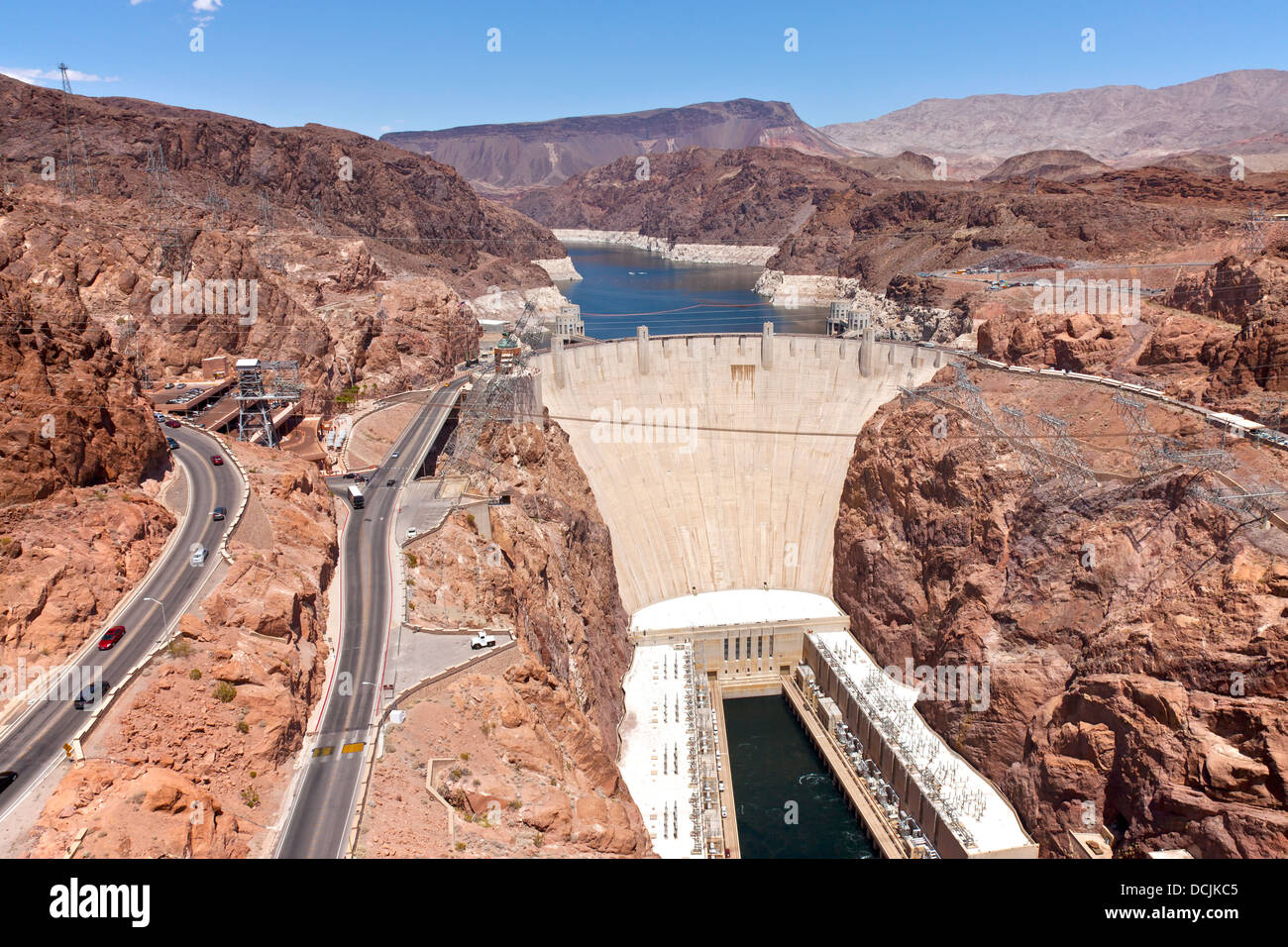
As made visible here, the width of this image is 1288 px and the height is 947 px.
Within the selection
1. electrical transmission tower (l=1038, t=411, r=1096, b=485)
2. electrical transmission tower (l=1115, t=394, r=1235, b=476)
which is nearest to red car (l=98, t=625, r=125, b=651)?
electrical transmission tower (l=1038, t=411, r=1096, b=485)

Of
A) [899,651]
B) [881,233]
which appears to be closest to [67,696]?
[899,651]

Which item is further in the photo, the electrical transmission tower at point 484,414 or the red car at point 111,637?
the electrical transmission tower at point 484,414

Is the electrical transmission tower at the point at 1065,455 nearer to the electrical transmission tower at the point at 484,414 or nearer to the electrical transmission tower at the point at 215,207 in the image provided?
the electrical transmission tower at the point at 484,414

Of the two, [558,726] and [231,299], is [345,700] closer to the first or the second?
[558,726]

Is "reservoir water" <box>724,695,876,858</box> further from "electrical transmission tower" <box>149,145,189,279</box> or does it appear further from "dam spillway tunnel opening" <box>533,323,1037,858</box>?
"electrical transmission tower" <box>149,145,189,279</box>

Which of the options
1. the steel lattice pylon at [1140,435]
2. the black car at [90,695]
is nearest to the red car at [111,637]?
the black car at [90,695]

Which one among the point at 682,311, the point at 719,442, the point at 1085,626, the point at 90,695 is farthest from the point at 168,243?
the point at 682,311

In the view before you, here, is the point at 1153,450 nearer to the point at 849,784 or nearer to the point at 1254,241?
the point at 849,784
